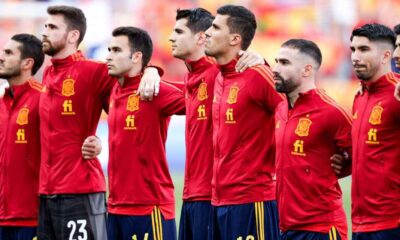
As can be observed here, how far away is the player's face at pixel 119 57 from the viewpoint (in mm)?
11711

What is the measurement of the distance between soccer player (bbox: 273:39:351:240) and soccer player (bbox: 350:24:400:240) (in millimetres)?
336

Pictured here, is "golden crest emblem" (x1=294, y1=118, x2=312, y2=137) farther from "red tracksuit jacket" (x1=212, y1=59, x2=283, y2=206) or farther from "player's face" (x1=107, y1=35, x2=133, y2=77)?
"player's face" (x1=107, y1=35, x2=133, y2=77)

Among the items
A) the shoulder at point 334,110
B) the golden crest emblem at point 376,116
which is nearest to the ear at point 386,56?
the golden crest emblem at point 376,116

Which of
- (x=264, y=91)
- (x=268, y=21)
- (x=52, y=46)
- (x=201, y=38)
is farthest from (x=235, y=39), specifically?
(x=268, y=21)

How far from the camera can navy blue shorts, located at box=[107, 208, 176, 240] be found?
38.0ft

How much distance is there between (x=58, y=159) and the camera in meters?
11.9

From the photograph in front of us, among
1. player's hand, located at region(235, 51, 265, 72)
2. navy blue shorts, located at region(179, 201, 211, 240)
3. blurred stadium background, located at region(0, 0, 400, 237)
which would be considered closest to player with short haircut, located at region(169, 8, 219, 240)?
navy blue shorts, located at region(179, 201, 211, 240)

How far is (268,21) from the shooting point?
2634cm

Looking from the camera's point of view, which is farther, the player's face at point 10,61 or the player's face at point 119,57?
the player's face at point 10,61

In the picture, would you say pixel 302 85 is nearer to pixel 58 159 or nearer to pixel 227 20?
pixel 227 20

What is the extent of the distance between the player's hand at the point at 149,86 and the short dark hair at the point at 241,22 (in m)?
0.86

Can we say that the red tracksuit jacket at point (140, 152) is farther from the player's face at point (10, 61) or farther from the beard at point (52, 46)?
the player's face at point (10, 61)

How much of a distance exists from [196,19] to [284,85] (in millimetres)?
1427

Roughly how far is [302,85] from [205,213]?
1537mm
